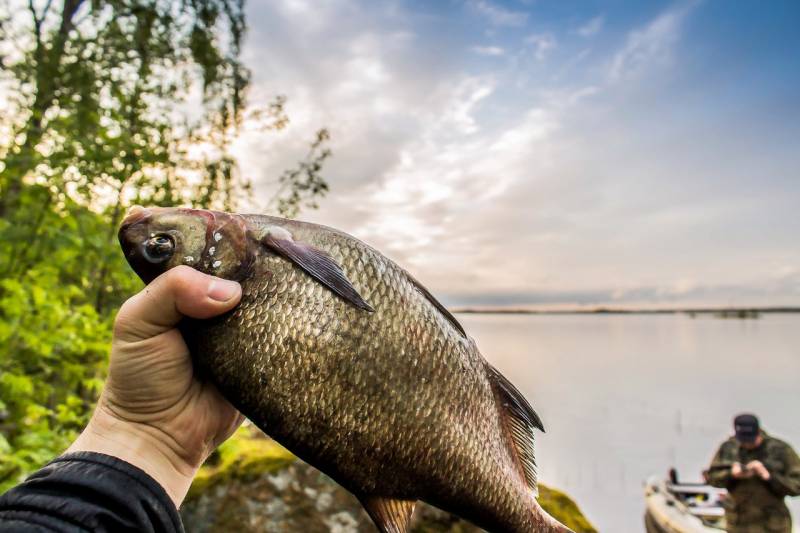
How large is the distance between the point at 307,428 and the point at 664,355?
6892cm

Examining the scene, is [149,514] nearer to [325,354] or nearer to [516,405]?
[325,354]

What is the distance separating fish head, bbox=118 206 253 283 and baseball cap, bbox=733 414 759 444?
8372mm

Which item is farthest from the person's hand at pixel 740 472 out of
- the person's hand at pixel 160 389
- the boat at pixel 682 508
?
the person's hand at pixel 160 389

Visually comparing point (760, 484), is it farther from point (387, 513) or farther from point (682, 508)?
point (387, 513)

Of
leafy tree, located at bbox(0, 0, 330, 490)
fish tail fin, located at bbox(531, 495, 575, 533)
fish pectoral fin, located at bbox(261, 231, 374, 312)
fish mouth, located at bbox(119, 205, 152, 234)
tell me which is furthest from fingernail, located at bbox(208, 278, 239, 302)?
leafy tree, located at bbox(0, 0, 330, 490)

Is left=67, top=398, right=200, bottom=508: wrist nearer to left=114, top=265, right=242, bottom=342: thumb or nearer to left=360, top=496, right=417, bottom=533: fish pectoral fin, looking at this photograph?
left=114, top=265, right=242, bottom=342: thumb

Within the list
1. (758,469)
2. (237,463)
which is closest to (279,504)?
(237,463)

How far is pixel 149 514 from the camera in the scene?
1463mm

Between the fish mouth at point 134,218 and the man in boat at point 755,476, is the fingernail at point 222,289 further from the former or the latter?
the man in boat at point 755,476

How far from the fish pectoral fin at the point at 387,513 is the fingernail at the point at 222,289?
2.49ft

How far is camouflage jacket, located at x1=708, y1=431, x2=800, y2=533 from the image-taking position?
7.47 metres

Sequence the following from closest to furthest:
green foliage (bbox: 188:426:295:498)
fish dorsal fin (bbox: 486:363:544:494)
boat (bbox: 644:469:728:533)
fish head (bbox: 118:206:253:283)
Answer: fish head (bbox: 118:206:253:283) < fish dorsal fin (bbox: 486:363:544:494) < green foliage (bbox: 188:426:295:498) < boat (bbox: 644:469:728:533)

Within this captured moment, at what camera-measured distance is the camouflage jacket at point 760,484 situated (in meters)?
7.47

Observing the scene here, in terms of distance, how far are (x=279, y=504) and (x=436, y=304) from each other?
3968 millimetres
